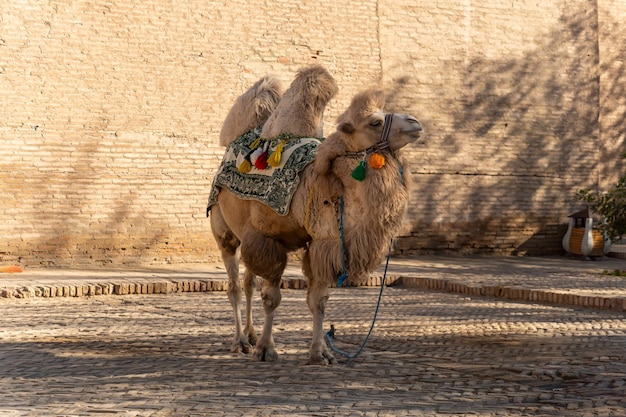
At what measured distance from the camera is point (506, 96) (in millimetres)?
18219

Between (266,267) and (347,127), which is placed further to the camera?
(266,267)

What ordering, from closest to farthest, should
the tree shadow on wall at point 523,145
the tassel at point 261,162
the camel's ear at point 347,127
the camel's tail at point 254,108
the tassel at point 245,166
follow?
the camel's ear at point 347,127, the tassel at point 261,162, the tassel at point 245,166, the camel's tail at point 254,108, the tree shadow on wall at point 523,145

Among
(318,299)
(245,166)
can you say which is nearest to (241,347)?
(318,299)

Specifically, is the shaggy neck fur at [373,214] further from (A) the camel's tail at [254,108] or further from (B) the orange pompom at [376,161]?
(A) the camel's tail at [254,108]

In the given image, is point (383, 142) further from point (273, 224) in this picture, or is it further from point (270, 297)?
point (270, 297)

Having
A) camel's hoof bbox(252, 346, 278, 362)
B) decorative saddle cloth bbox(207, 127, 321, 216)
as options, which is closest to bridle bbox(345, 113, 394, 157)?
decorative saddle cloth bbox(207, 127, 321, 216)

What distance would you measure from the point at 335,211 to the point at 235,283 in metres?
1.63

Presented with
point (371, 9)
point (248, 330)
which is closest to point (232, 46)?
point (371, 9)

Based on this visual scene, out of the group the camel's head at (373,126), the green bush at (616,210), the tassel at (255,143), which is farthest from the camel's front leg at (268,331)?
the green bush at (616,210)

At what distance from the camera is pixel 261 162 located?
6.91m

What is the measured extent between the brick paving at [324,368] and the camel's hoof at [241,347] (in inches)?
4.1

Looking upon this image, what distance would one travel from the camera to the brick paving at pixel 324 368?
4.99 metres

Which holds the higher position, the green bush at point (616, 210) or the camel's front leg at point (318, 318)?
the camel's front leg at point (318, 318)

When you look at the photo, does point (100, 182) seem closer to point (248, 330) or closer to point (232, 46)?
point (232, 46)
